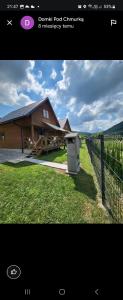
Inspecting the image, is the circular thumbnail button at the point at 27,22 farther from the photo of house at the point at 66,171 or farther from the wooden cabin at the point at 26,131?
the wooden cabin at the point at 26,131

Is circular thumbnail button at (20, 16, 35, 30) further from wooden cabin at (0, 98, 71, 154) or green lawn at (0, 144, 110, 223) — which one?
wooden cabin at (0, 98, 71, 154)

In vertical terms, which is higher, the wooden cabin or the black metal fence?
the wooden cabin

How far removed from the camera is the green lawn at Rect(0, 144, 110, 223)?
237 cm
